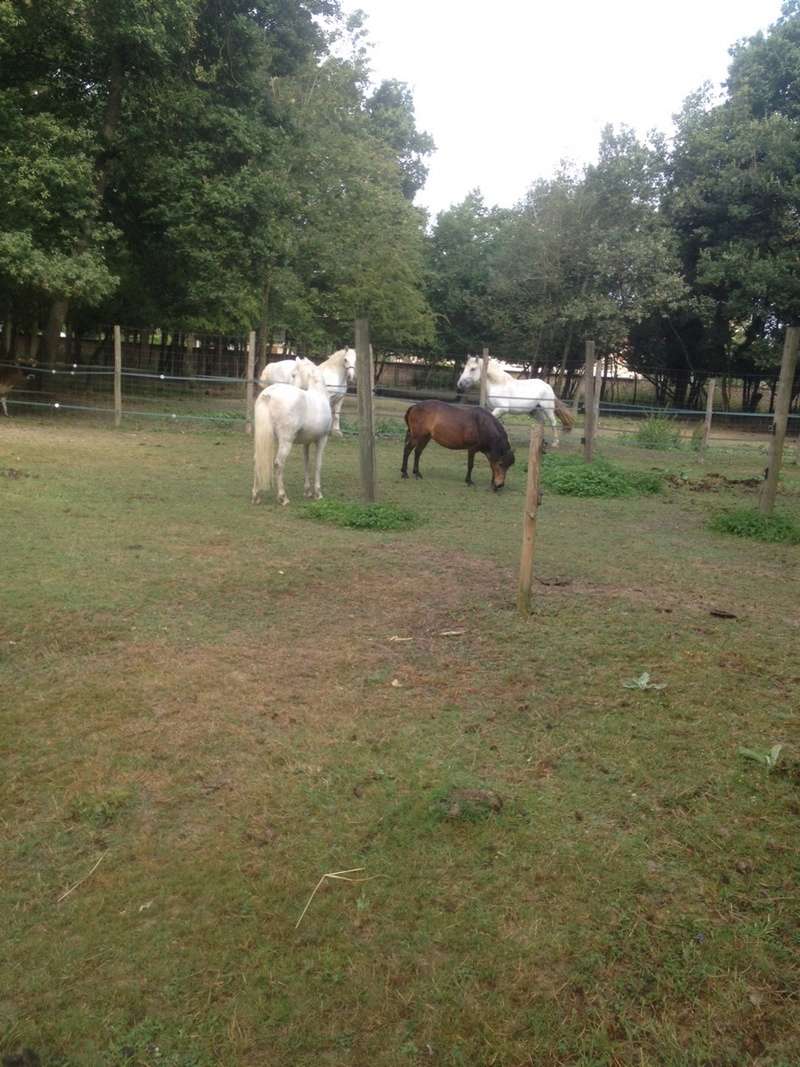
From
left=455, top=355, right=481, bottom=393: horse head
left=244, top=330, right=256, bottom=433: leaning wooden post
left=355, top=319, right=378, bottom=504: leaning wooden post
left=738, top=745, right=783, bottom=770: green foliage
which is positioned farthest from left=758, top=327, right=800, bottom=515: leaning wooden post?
left=244, top=330, right=256, bottom=433: leaning wooden post

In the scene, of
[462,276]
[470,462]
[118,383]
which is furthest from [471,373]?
[462,276]

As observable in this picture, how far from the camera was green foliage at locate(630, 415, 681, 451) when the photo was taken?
1572 cm

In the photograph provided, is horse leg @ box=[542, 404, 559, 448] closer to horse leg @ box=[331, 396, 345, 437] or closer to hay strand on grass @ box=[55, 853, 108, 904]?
horse leg @ box=[331, 396, 345, 437]

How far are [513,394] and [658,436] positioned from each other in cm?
313

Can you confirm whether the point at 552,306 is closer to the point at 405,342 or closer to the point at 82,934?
the point at 405,342

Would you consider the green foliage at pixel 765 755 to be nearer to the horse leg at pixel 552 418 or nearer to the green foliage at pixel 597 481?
the green foliage at pixel 597 481

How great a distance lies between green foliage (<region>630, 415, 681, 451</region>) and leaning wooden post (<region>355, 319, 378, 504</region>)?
9.16m

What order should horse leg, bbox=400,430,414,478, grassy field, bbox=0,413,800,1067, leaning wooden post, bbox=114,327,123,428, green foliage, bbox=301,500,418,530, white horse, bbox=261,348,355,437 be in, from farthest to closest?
1. white horse, bbox=261,348,355,437
2. leaning wooden post, bbox=114,327,123,428
3. horse leg, bbox=400,430,414,478
4. green foliage, bbox=301,500,418,530
5. grassy field, bbox=0,413,800,1067

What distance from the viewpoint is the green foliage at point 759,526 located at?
25.0 ft

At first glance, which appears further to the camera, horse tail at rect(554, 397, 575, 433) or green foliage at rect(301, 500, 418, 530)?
horse tail at rect(554, 397, 575, 433)

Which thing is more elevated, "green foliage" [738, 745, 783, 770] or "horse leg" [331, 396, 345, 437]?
"horse leg" [331, 396, 345, 437]

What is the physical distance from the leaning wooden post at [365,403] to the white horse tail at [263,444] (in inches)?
35.4

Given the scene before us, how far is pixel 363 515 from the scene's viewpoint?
24.9ft

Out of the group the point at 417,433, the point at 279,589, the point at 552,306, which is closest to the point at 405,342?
the point at 552,306
